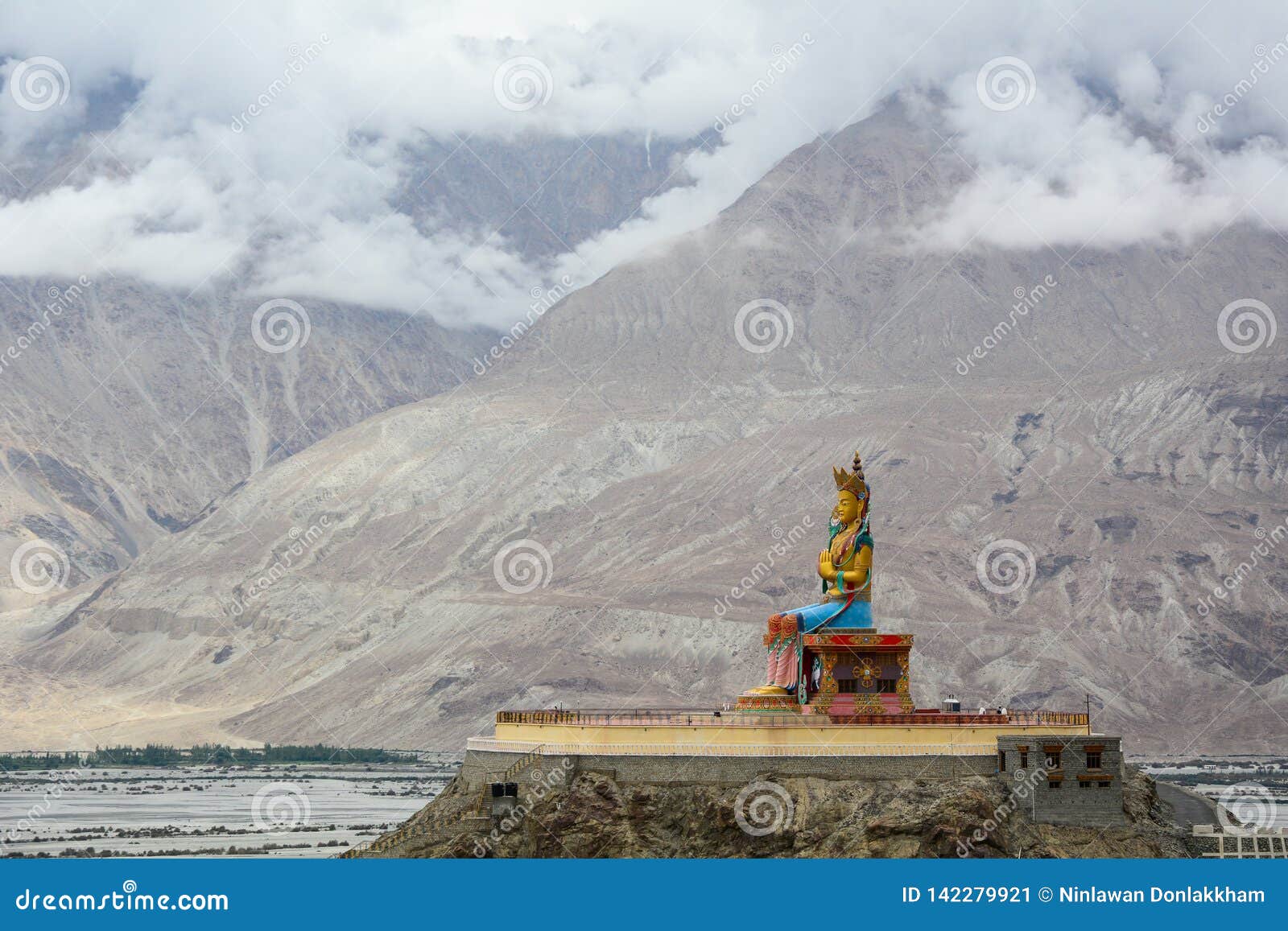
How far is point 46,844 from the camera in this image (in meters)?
96.6

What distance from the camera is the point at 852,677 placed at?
62062 mm

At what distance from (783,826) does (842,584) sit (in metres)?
10.8

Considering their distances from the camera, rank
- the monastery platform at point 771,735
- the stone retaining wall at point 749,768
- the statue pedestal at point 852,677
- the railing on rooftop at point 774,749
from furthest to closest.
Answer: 1. the statue pedestal at point 852,677
2. the monastery platform at point 771,735
3. the railing on rooftop at point 774,749
4. the stone retaining wall at point 749,768

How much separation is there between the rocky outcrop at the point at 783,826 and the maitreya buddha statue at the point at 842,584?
792 cm

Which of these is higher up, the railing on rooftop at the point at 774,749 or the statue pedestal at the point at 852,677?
the statue pedestal at the point at 852,677

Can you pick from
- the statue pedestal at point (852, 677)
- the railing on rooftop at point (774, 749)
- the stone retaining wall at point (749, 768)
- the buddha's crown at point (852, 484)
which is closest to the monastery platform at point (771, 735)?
the railing on rooftop at point (774, 749)

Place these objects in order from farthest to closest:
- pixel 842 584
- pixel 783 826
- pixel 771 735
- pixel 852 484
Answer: pixel 852 484, pixel 842 584, pixel 771 735, pixel 783 826

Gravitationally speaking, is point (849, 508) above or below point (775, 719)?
above

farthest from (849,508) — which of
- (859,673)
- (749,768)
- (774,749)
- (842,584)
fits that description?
(749,768)

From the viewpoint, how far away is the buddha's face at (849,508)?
208 ft

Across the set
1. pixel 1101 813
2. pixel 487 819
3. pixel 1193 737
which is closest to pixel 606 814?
pixel 487 819

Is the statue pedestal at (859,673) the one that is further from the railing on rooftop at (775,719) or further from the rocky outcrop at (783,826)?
the rocky outcrop at (783,826)

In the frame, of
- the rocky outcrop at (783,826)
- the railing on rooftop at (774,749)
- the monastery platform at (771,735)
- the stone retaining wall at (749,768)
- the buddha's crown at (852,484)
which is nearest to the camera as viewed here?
the rocky outcrop at (783,826)

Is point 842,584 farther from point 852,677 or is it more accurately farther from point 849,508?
point 852,677
